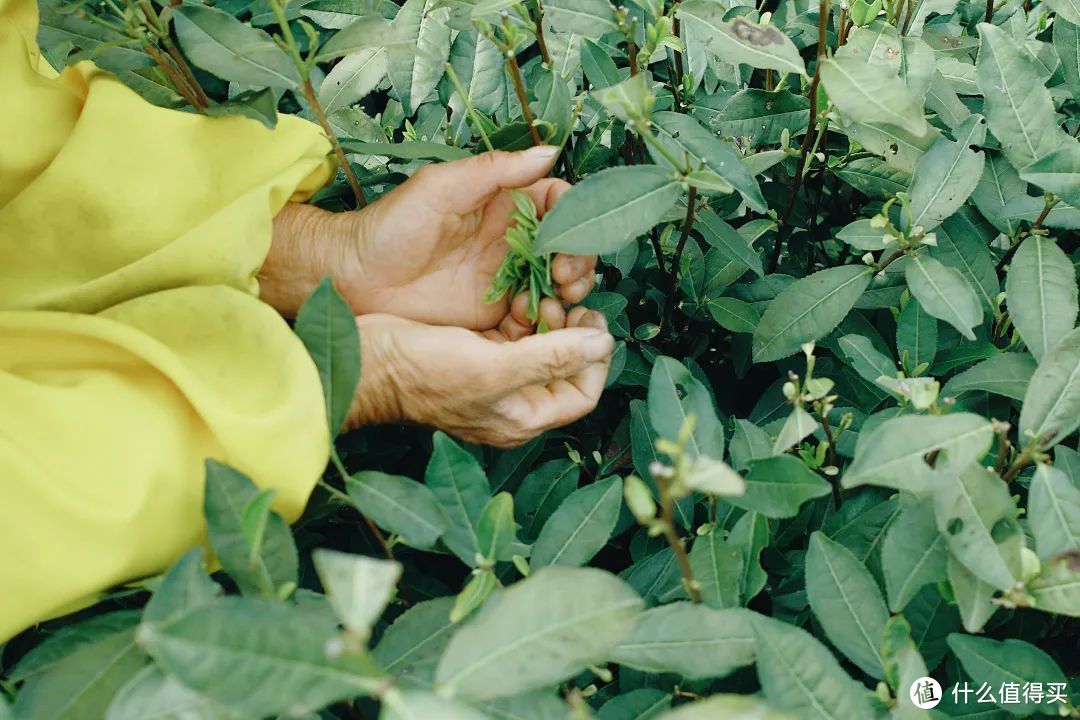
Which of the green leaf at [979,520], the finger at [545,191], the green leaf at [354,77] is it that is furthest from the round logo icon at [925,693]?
the green leaf at [354,77]

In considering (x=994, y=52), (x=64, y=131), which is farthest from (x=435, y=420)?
(x=994, y=52)

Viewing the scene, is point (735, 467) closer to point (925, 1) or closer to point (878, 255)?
point (878, 255)

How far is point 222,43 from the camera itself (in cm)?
110

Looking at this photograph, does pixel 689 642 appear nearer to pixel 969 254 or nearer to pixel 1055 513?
pixel 1055 513

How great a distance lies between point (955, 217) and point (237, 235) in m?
0.94

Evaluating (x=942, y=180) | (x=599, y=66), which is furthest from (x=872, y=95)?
(x=599, y=66)

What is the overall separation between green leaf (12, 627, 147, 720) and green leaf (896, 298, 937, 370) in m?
0.93

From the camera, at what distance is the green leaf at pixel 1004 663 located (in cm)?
84

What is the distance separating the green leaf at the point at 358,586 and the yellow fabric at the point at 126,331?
15.7 inches

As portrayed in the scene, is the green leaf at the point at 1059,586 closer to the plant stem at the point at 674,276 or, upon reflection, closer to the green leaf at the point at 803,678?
the green leaf at the point at 803,678

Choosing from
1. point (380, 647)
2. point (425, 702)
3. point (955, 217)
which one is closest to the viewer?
→ point (425, 702)

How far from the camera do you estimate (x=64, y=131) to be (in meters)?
1.25

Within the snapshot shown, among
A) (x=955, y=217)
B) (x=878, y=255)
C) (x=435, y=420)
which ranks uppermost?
(x=955, y=217)

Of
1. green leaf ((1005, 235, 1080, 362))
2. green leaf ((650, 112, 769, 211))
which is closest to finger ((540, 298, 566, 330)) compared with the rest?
green leaf ((650, 112, 769, 211))
